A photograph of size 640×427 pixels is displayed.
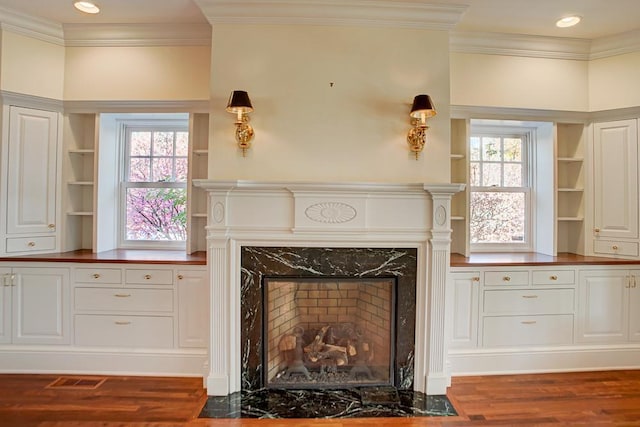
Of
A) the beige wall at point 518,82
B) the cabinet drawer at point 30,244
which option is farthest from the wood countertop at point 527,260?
→ the cabinet drawer at point 30,244

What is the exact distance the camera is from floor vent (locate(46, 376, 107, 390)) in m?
2.59

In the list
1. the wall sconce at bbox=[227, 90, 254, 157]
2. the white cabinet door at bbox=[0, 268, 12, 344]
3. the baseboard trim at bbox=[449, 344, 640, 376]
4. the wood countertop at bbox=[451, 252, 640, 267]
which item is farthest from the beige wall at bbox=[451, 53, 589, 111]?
the white cabinet door at bbox=[0, 268, 12, 344]

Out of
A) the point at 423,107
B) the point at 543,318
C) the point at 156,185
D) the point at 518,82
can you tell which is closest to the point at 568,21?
the point at 518,82

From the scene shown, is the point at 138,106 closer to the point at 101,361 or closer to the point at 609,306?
the point at 101,361

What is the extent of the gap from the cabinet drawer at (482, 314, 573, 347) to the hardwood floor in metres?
0.27

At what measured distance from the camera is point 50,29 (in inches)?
115

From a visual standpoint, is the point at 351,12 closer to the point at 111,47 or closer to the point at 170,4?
the point at 170,4

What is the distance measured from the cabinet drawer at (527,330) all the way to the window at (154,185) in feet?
9.37

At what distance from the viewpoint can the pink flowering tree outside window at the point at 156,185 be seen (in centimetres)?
343

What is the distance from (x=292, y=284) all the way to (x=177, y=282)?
3.03 ft

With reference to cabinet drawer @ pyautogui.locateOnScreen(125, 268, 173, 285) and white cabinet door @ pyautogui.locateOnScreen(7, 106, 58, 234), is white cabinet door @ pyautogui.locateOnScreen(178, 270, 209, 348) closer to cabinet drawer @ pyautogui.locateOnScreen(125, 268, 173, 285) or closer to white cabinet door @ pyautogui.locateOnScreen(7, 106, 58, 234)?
cabinet drawer @ pyautogui.locateOnScreen(125, 268, 173, 285)

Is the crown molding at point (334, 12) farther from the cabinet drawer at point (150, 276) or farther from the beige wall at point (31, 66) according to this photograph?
the cabinet drawer at point (150, 276)

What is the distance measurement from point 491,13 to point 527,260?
1996mm

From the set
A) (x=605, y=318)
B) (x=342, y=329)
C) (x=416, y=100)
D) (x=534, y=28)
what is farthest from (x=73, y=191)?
(x=605, y=318)
